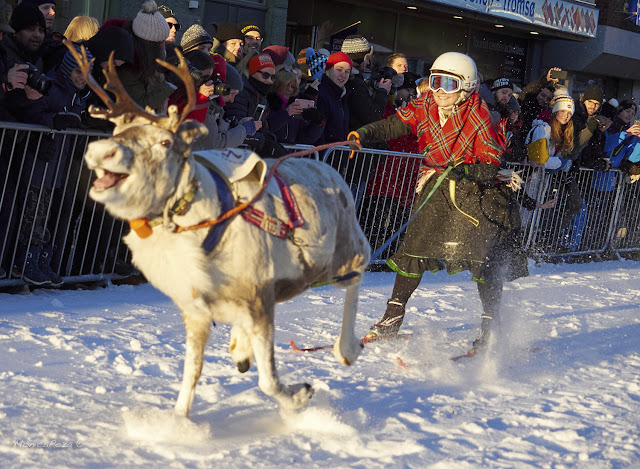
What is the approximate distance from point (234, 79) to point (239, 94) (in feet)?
0.77

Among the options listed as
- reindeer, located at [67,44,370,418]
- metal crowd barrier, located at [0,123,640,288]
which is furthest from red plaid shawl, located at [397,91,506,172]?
metal crowd barrier, located at [0,123,640,288]

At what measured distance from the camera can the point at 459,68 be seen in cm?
563

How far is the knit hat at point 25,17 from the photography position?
620 centimetres

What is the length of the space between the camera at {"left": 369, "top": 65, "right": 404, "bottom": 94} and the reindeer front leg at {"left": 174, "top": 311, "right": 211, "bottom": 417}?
5530 mm

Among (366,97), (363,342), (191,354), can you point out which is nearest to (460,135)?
(363,342)

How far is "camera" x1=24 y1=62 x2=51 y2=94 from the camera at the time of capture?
596 centimetres

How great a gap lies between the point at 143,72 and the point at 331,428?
3.38 meters

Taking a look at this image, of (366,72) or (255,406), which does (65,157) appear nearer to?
(255,406)

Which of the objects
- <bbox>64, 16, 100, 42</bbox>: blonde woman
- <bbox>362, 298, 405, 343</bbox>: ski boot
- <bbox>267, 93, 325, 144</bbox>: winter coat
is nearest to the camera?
<bbox>362, 298, 405, 343</bbox>: ski boot

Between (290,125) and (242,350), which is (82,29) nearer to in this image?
(290,125)

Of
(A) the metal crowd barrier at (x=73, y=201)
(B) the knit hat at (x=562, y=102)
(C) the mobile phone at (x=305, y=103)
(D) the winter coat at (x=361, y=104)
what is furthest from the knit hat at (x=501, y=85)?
(C) the mobile phone at (x=305, y=103)

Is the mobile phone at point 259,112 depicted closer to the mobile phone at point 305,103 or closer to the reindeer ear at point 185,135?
the mobile phone at point 305,103

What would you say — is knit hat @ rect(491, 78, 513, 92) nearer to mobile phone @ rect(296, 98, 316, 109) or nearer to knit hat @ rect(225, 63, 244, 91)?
mobile phone @ rect(296, 98, 316, 109)

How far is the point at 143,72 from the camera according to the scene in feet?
21.0
